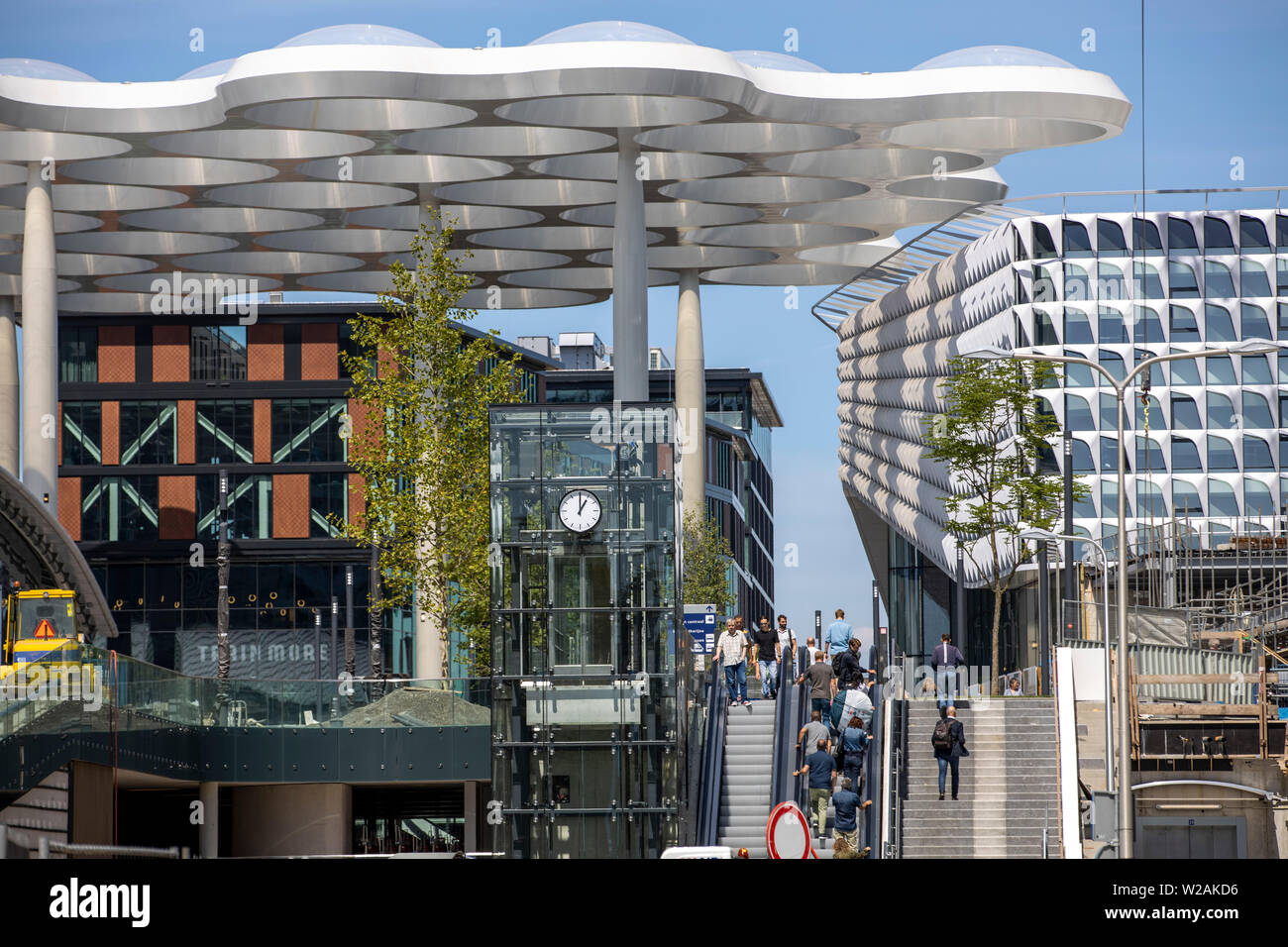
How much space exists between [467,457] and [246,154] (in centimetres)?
1175

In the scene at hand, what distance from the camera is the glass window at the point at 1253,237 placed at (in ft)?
188

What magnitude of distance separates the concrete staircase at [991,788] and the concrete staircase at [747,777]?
8.03 ft

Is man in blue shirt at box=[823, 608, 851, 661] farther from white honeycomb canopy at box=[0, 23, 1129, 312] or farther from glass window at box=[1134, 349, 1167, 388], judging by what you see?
glass window at box=[1134, 349, 1167, 388]

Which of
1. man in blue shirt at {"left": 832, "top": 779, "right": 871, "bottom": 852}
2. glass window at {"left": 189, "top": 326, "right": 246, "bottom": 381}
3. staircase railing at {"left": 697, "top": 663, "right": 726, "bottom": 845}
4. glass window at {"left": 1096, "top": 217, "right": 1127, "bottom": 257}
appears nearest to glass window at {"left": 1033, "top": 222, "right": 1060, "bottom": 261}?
glass window at {"left": 1096, "top": 217, "right": 1127, "bottom": 257}

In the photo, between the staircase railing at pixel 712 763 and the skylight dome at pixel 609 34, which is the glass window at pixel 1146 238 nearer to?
the skylight dome at pixel 609 34

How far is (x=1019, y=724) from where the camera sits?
30344mm

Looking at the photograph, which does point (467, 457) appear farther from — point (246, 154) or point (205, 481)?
point (205, 481)

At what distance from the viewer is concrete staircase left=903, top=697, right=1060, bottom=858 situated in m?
26.8

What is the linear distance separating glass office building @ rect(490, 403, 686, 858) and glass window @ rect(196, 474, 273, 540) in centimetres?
4510

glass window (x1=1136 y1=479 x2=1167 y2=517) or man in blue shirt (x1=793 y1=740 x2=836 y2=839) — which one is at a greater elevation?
glass window (x1=1136 y1=479 x2=1167 y2=517)

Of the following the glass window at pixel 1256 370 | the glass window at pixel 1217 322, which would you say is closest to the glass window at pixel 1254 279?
the glass window at pixel 1217 322
